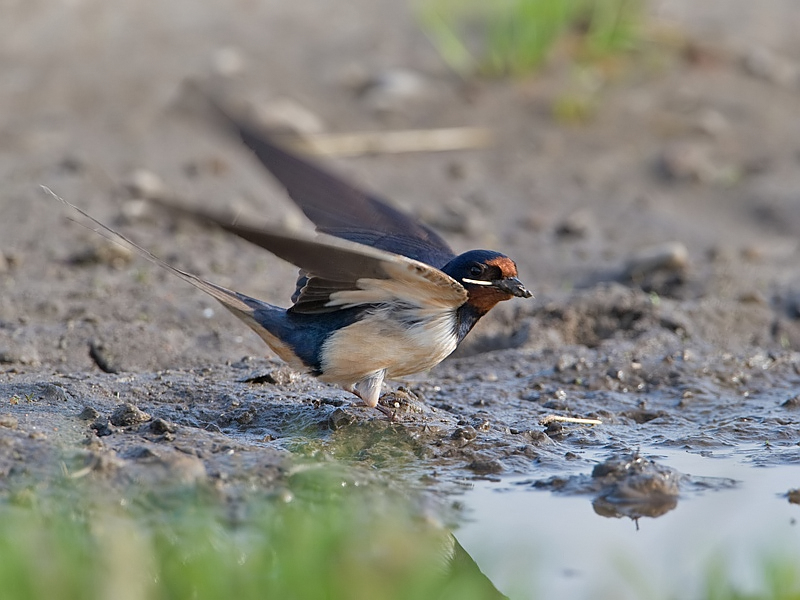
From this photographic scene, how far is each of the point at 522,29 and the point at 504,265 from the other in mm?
4469

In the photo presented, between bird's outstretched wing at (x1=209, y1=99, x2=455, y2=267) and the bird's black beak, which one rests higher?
bird's outstretched wing at (x1=209, y1=99, x2=455, y2=267)

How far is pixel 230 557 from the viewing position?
9.58 ft

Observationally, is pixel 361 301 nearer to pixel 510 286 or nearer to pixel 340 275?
pixel 340 275

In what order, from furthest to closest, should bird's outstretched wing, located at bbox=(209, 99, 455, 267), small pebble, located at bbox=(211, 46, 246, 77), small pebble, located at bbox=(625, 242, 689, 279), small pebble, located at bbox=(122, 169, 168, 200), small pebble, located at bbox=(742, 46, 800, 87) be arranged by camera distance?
small pebble, located at bbox=(742, 46, 800, 87), small pebble, located at bbox=(211, 46, 246, 77), small pebble, located at bbox=(122, 169, 168, 200), small pebble, located at bbox=(625, 242, 689, 279), bird's outstretched wing, located at bbox=(209, 99, 455, 267)

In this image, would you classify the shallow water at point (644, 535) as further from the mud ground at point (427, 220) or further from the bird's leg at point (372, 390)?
the bird's leg at point (372, 390)

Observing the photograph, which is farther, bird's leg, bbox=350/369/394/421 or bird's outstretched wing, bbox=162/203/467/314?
bird's leg, bbox=350/369/394/421

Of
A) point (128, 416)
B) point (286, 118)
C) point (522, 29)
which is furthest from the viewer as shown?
point (522, 29)

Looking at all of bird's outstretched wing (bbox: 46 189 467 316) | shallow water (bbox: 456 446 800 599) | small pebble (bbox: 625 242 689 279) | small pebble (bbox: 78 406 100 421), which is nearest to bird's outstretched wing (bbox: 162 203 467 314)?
bird's outstretched wing (bbox: 46 189 467 316)

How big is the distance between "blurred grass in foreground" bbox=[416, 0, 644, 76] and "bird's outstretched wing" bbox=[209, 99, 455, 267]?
152 inches

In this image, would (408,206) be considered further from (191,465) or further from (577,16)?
(191,465)

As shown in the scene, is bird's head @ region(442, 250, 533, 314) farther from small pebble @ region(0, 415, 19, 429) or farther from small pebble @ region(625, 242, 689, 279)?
small pebble @ region(625, 242, 689, 279)

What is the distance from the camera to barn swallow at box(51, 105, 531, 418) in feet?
14.0

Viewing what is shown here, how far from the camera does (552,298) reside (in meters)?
6.28

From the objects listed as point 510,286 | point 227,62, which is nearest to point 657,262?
point 510,286
